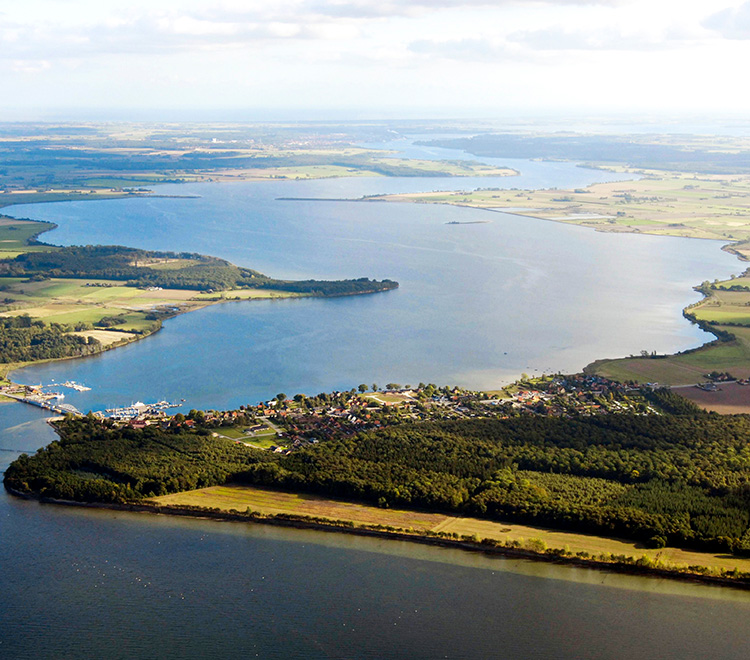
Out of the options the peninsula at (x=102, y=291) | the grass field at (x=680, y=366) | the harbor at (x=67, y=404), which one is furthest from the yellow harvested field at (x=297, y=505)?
the grass field at (x=680, y=366)

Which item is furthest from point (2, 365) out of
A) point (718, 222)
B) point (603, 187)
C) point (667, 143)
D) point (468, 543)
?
point (667, 143)

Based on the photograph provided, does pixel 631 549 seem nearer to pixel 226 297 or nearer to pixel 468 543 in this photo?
pixel 468 543

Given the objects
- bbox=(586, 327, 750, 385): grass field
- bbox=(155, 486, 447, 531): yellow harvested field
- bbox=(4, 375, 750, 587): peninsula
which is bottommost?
bbox=(155, 486, 447, 531): yellow harvested field

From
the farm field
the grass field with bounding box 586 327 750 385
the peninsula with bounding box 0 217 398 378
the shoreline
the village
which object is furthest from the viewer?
the farm field

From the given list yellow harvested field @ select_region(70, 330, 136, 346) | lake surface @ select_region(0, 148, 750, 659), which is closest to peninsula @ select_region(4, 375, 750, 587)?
lake surface @ select_region(0, 148, 750, 659)

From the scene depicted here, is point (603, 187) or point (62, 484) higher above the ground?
point (603, 187)

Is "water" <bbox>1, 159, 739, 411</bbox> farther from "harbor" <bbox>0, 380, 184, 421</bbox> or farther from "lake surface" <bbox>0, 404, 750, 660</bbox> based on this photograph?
"lake surface" <bbox>0, 404, 750, 660</bbox>

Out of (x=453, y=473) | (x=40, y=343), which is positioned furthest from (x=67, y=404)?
(x=453, y=473)
